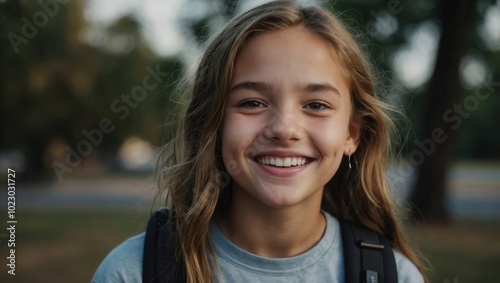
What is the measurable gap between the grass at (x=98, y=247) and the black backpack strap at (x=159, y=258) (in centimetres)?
302

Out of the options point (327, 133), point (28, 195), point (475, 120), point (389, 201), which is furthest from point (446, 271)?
point (475, 120)

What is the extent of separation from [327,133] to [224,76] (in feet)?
1.45

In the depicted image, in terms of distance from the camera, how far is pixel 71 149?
1967 centimetres

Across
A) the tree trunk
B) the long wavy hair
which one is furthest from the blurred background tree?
the long wavy hair

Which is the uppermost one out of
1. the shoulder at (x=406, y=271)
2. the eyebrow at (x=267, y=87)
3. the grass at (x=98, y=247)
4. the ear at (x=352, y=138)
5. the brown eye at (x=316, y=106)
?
the eyebrow at (x=267, y=87)

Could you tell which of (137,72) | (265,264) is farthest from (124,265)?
(137,72)

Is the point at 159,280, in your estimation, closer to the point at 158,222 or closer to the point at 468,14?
the point at 158,222

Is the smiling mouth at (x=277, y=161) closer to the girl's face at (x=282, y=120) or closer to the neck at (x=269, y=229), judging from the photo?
the girl's face at (x=282, y=120)

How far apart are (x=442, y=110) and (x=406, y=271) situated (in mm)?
8600

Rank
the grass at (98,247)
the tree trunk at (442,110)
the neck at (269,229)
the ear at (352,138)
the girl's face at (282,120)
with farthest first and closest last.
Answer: the tree trunk at (442,110), the grass at (98,247), the ear at (352,138), the neck at (269,229), the girl's face at (282,120)

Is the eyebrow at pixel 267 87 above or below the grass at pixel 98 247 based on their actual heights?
above

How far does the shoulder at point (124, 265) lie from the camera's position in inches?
74.9

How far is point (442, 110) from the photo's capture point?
10.1 metres

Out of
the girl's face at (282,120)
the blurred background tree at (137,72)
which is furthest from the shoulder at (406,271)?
the blurred background tree at (137,72)
